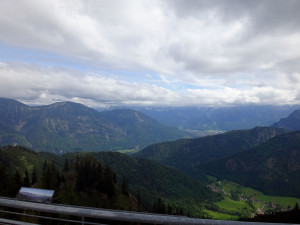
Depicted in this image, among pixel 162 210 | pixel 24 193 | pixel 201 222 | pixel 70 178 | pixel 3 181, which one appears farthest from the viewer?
pixel 70 178

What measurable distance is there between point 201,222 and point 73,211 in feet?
12.8

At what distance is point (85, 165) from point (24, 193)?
109 meters

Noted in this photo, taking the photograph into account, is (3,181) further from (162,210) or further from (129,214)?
(129,214)

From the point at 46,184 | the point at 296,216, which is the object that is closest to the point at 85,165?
the point at 46,184

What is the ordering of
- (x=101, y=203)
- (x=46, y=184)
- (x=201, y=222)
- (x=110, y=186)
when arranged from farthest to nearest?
(x=110, y=186)
(x=101, y=203)
(x=46, y=184)
(x=201, y=222)

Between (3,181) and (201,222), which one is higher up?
(201,222)

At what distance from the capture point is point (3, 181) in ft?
184

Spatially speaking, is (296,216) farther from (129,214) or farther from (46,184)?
(129,214)

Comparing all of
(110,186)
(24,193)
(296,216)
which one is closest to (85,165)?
(110,186)

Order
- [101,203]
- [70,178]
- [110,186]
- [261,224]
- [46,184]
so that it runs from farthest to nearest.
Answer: [70,178] → [110,186] → [101,203] → [46,184] → [261,224]

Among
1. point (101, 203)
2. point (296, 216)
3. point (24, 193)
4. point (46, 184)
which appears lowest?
point (296, 216)

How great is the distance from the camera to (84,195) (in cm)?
9031

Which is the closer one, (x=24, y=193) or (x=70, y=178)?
(x=24, y=193)

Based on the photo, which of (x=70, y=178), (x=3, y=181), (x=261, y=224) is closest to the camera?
(x=261, y=224)
